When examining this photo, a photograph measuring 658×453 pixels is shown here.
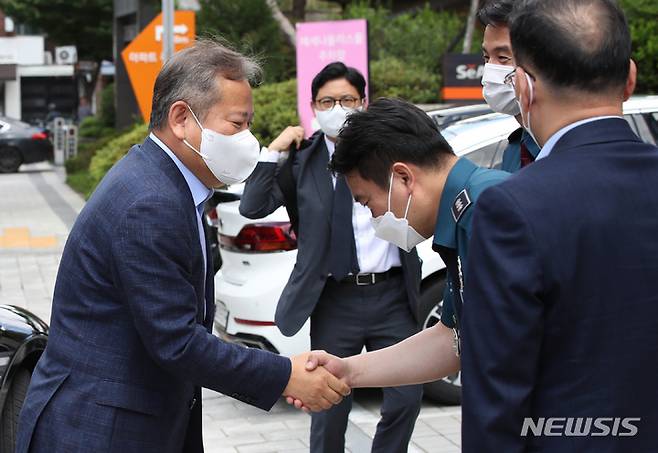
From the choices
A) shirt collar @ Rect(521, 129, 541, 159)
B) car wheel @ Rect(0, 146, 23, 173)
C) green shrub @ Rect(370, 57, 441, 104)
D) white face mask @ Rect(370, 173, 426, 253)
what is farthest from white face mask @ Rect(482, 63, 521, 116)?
car wheel @ Rect(0, 146, 23, 173)

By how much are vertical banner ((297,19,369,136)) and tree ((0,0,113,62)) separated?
76.8ft

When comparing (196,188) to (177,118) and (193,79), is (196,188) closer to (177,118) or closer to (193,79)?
(177,118)

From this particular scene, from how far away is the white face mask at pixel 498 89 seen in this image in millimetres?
3834

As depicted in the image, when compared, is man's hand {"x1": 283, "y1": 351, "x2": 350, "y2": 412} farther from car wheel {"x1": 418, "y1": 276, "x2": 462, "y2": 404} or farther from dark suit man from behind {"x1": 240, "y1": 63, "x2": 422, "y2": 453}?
car wheel {"x1": 418, "y1": 276, "x2": 462, "y2": 404}

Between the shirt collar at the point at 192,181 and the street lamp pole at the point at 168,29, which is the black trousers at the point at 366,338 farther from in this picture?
the street lamp pole at the point at 168,29

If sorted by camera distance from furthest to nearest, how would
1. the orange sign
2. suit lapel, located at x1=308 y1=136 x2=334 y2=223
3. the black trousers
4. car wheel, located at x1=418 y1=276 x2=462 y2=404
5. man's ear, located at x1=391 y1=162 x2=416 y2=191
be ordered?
1. the orange sign
2. car wheel, located at x1=418 y1=276 x2=462 y2=404
3. suit lapel, located at x1=308 y1=136 x2=334 y2=223
4. the black trousers
5. man's ear, located at x1=391 y1=162 x2=416 y2=191

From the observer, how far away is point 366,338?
15.3 feet

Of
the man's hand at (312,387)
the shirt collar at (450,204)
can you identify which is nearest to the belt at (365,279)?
the man's hand at (312,387)

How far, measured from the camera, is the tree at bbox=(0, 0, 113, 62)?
112 feet

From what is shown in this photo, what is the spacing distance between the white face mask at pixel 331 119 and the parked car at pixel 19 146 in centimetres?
2232

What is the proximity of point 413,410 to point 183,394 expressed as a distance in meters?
1.87

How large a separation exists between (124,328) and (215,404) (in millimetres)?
3988

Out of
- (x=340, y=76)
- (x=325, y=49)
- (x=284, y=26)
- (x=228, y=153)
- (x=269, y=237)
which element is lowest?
(x=269, y=237)

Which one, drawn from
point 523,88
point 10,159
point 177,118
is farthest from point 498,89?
point 10,159
